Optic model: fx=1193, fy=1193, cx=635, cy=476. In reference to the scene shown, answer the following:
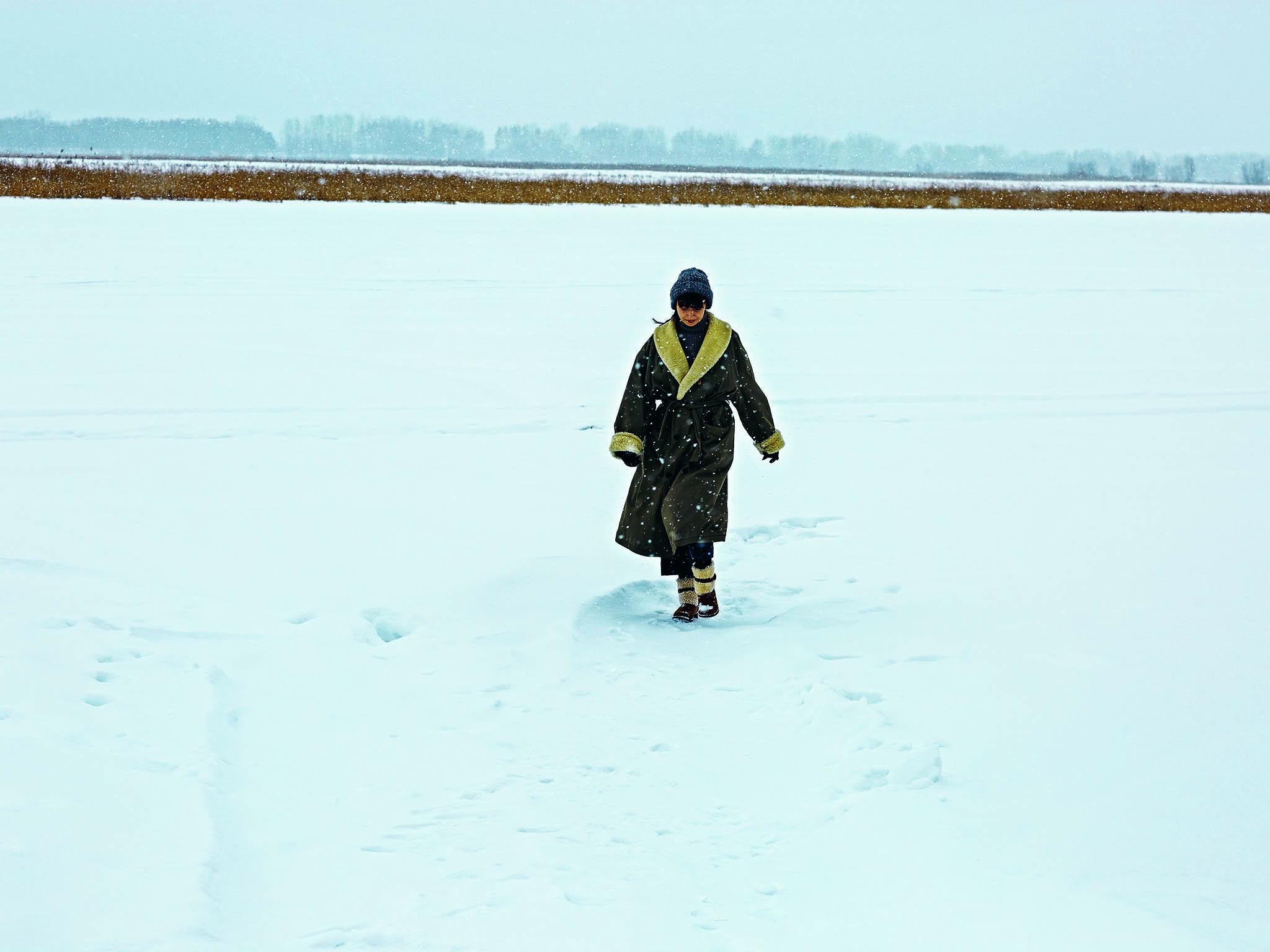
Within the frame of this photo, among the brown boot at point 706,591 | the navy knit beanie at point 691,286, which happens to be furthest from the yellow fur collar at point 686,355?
the brown boot at point 706,591

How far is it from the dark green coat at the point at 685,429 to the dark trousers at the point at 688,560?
0.17 ft

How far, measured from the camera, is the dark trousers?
501cm

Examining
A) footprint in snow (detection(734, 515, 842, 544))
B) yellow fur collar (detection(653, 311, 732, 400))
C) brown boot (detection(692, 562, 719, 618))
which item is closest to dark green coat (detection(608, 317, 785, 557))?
yellow fur collar (detection(653, 311, 732, 400))

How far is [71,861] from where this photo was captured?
9.89 feet

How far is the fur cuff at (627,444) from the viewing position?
4883mm

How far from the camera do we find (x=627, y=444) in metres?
4.88

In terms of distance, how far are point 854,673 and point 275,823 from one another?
2.11m

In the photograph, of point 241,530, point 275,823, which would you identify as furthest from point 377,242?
point 275,823

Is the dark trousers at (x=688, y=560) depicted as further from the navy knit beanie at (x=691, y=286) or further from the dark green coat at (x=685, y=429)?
the navy knit beanie at (x=691, y=286)

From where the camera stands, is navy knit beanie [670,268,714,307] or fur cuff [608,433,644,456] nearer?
navy knit beanie [670,268,714,307]

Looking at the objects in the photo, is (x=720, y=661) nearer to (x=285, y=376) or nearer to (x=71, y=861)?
(x=71, y=861)

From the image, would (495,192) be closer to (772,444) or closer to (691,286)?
(772,444)

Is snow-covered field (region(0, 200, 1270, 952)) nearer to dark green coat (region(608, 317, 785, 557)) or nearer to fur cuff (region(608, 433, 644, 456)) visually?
dark green coat (region(608, 317, 785, 557))

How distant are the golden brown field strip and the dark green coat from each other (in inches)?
789
